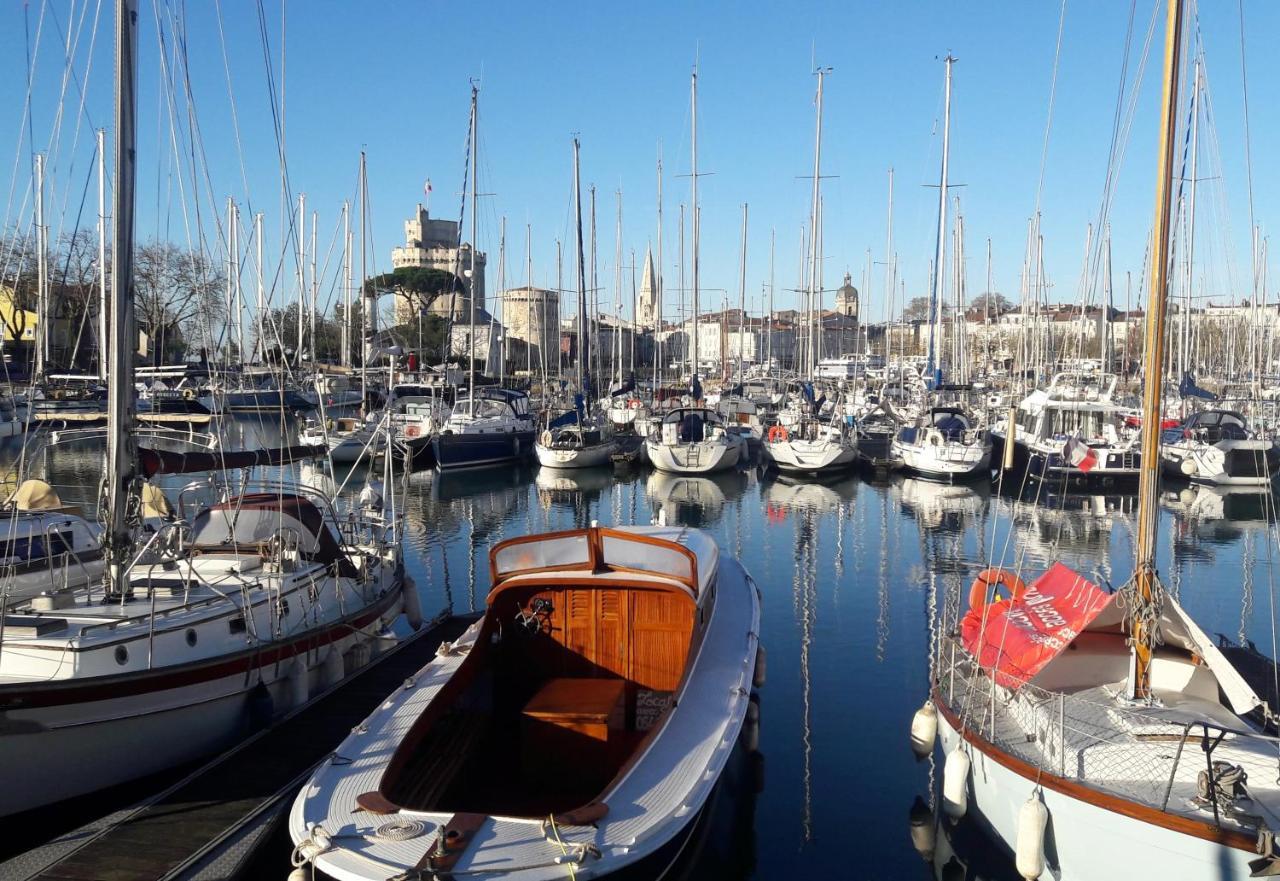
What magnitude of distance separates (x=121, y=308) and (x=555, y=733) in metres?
6.74

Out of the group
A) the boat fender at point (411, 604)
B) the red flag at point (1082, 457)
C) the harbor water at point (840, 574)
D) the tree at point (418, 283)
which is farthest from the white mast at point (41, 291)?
the tree at point (418, 283)

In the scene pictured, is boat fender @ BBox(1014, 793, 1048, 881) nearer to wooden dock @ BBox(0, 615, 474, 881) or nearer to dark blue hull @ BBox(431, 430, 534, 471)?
wooden dock @ BBox(0, 615, 474, 881)

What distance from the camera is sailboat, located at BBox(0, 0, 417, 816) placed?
33.3 ft

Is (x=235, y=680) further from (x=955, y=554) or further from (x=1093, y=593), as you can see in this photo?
(x=955, y=554)

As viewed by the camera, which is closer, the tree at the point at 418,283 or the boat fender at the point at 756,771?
the boat fender at the point at 756,771

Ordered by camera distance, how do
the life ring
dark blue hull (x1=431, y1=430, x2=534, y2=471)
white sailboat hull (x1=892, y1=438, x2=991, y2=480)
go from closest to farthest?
the life ring → white sailboat hull (x1=892, y1=438, x2=991, y2=480) → dark blue hull (x1=431, y1=430, x2=534, y2=471)

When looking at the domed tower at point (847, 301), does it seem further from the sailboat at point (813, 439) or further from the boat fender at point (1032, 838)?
the boat fender at point (1032, 838)

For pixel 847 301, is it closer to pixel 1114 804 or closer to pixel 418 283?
pixel 418 283

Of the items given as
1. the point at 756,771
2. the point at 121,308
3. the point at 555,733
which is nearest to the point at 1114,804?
the point at 555,733

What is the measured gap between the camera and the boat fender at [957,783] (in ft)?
33.0

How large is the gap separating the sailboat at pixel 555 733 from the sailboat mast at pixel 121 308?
13.2 feet

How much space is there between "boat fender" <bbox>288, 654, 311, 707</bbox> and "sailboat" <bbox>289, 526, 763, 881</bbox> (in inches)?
97.0

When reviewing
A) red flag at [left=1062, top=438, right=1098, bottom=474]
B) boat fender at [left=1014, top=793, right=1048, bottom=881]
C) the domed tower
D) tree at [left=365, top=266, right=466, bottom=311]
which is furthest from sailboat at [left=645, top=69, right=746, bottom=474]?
the domed tower

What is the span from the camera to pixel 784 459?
1633 inches
